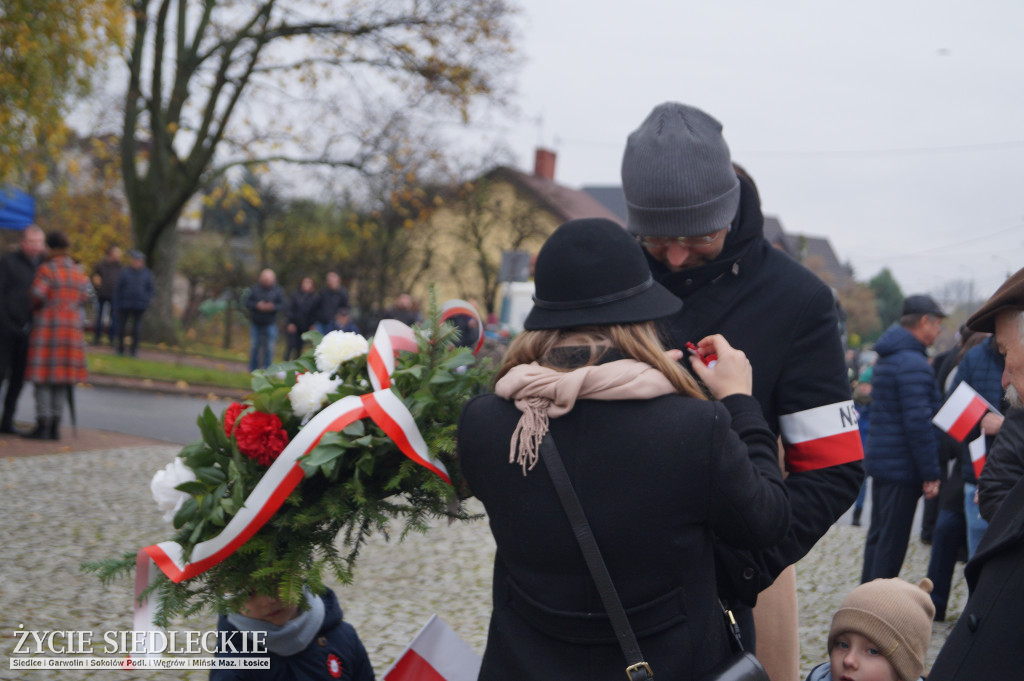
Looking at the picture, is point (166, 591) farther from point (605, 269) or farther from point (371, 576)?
point (371, 576)

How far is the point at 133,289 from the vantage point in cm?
1689

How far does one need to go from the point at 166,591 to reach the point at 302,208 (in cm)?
2728

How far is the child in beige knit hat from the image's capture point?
9.45ft

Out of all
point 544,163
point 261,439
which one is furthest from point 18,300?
point 544,163

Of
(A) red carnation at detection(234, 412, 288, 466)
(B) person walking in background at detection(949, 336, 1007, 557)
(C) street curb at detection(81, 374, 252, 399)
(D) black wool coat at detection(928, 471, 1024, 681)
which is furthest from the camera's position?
(C) street curb at detection(81, 374, 252, 399)

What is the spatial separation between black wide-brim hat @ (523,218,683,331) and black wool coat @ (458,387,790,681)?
0.18 meters

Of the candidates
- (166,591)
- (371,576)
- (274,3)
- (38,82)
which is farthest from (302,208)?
(166,591)

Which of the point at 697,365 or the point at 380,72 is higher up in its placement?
the point at 380,72

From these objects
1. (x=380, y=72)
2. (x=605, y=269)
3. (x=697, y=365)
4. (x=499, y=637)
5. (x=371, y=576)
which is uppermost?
(x=380, y=72)

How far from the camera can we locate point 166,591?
244 cm

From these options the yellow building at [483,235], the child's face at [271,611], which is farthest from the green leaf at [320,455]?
the yellow building at [483,235]

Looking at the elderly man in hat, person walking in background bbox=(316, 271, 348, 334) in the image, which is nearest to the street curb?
person walking in background bbox=(316, 271, 348, 334)

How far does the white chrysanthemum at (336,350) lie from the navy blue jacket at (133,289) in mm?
15511

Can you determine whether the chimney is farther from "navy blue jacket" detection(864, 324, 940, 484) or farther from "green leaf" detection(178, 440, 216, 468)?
"green leaf" detection(178, 440, 216, 468)
